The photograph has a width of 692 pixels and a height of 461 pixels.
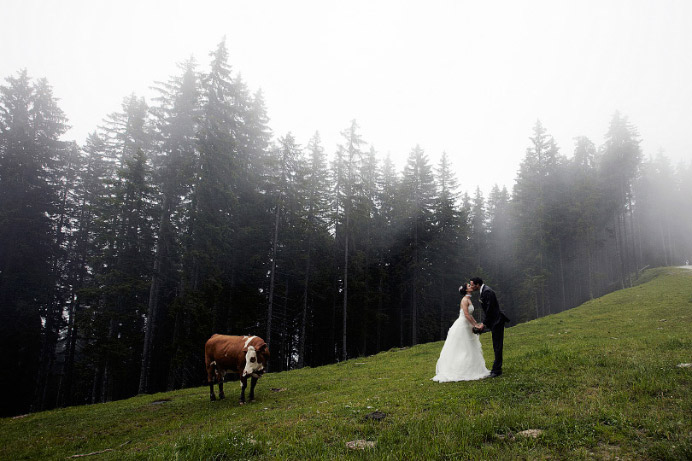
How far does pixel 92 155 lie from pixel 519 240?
49848 millimetres

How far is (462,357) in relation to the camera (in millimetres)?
9984

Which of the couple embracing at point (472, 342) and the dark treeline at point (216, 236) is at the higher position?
the dark treeline at point (216, 236)

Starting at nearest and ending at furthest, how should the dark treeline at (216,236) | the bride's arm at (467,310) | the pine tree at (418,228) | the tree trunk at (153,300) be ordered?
the bride's arm at (467,310), the tree trunk at (153,300), the dark treeline at (216,236), the pine tree at (418,228)

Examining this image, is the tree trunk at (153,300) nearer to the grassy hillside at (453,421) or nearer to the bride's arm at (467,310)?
the grassy hillside at (453,421)

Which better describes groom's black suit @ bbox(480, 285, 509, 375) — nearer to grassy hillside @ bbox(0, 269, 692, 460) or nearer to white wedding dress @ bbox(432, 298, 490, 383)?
white wedding dress @ bbox(432, 298, 490, 383)

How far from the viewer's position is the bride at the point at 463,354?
32.0ft

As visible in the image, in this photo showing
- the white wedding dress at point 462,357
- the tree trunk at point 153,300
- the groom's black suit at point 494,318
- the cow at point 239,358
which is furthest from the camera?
the tree trunk at point 153,300

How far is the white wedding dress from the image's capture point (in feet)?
31.9

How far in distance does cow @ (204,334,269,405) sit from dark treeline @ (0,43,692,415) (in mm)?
10260

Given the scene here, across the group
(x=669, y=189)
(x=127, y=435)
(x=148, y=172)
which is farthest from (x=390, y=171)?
(x=669, y=189)

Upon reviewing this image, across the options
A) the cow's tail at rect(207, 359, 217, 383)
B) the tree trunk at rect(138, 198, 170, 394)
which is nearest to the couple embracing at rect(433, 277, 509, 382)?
the cow's tail at rect(207, 359, 217, 383)

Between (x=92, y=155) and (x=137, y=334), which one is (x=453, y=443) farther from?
(x=92, y=155)

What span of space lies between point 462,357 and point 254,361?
690 cm

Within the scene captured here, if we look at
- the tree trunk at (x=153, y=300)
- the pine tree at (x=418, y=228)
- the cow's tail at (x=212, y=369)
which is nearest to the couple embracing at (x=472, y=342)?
the cow's tail at (x=212, y=369)
